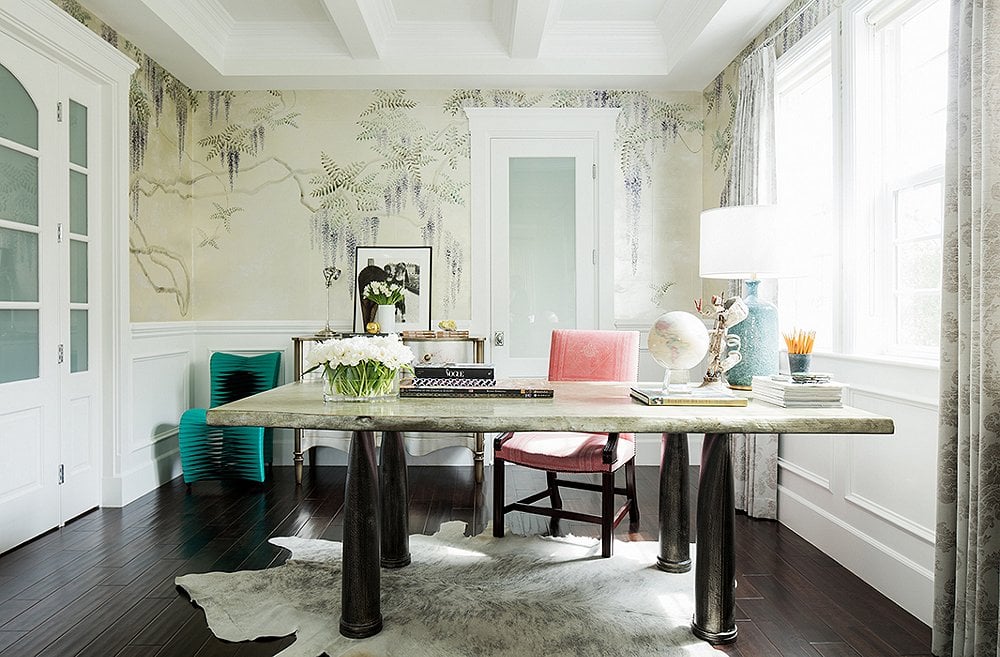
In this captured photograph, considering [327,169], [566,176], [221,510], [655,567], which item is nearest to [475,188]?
[566,176]

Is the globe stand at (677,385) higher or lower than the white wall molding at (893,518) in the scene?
higher

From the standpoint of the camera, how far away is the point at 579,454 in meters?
2.80

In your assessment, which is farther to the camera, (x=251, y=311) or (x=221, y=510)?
(x=251, y=311)

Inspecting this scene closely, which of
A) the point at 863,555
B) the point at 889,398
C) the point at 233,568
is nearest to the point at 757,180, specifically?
the point at 889,398

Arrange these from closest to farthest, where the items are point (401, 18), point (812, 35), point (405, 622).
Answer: point (405, 622) → point (812, 35) → point (401, 18)

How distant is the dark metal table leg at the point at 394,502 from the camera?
8.51ft

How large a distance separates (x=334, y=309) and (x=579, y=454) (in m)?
2.55

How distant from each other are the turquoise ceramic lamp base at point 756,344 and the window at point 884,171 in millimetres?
601

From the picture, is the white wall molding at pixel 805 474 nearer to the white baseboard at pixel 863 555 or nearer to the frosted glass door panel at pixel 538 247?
the white baseboard at pixel 863 555

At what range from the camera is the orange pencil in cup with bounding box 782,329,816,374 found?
212cm

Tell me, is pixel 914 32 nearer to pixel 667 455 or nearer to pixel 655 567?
pixel 667 455

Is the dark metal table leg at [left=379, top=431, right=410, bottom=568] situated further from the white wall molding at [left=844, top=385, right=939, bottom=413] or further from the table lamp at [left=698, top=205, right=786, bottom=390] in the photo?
the white wall molding at [left=844, top=385, right=939, bottom=413]

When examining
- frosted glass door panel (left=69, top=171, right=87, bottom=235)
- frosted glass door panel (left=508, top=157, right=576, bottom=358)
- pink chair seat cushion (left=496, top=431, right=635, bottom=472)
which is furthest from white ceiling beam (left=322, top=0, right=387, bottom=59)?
pink chair seat cushion (left=496, top=431, right=635, bottom=472)

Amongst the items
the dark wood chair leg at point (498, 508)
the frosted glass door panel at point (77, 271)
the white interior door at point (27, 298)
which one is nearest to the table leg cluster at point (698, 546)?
the dark wood chair leg at point (498, 508)
